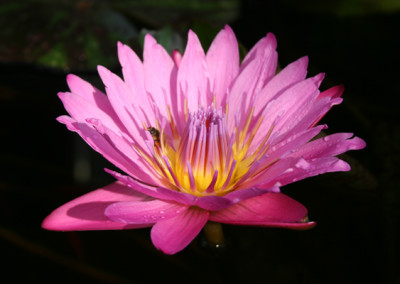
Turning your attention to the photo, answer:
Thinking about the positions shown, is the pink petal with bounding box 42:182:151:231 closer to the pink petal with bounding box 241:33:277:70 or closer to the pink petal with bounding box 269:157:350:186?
the pink petal with bounding box 269:157:350:186

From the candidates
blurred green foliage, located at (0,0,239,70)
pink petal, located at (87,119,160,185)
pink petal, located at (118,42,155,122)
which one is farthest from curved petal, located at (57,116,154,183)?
blurred green foliage, located at (0,0,239,70)

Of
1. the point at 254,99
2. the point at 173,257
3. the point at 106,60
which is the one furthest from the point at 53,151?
the point at 254,99

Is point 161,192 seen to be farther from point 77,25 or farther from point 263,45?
point 77,25

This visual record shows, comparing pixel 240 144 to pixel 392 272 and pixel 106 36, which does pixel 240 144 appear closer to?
pixel 392 272

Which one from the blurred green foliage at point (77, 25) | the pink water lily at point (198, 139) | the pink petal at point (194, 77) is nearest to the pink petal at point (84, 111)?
the pink water lily at point (198, 139)

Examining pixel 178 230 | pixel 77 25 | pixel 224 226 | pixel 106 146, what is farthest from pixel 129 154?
pixel 77 25

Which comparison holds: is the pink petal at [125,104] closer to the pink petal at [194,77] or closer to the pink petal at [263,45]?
the pink petal at [194,77]
